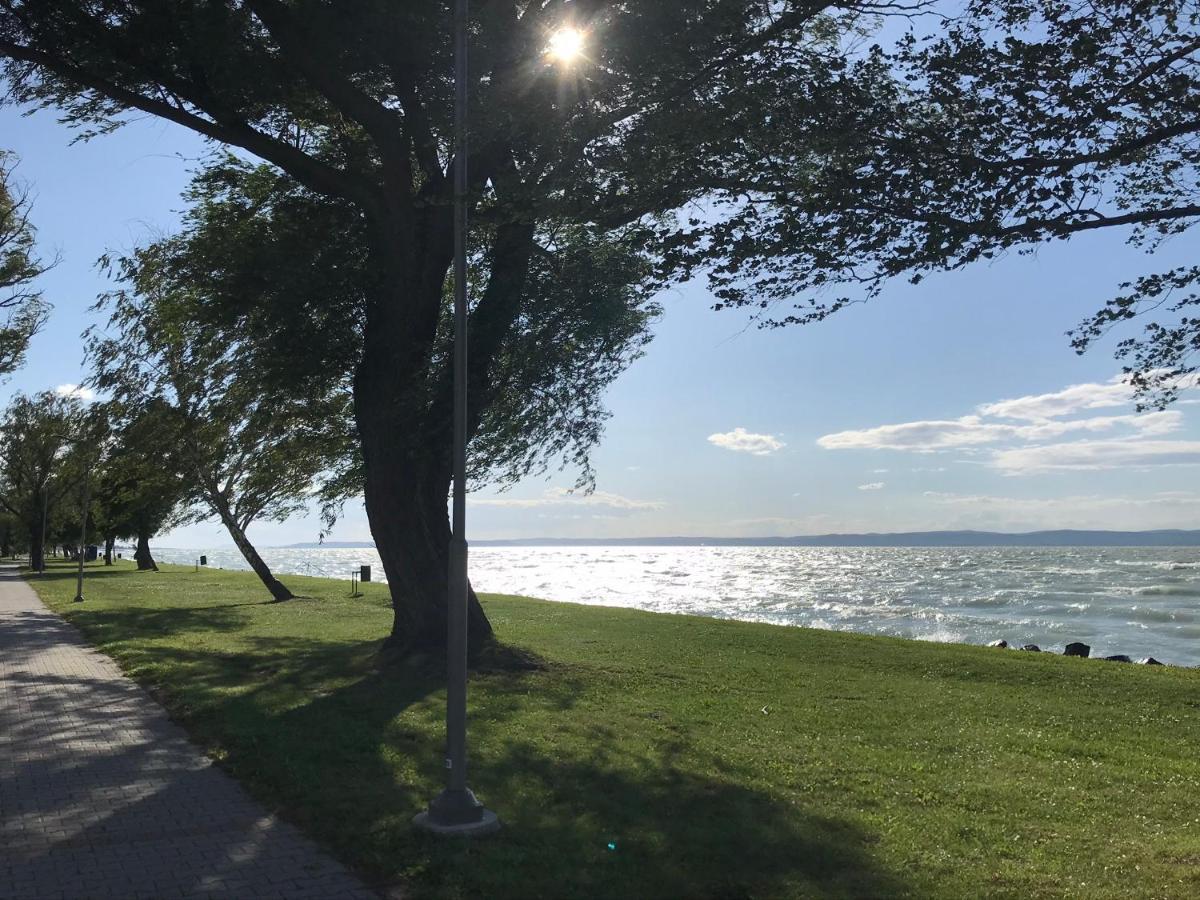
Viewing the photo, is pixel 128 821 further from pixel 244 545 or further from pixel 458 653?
pixel 244 545

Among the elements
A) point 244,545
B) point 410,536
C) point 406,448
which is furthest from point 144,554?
point 406,448

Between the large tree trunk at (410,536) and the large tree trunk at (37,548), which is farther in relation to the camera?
the large tree trunk at (37,548)

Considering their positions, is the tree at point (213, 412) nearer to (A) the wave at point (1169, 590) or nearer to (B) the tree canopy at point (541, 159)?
(B) the tree canopy at point (541, 159)

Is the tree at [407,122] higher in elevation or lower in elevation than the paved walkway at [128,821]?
higher

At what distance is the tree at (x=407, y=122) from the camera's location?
1044 cm

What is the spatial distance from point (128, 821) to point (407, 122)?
35.9 feet

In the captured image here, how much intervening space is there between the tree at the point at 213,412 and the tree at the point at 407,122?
3534mm

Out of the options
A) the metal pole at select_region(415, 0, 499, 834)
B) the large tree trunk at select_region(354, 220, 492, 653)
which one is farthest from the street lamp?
the large tree trunk at select_region(354, 220, 492, 653)

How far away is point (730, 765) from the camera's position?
29.1 ft

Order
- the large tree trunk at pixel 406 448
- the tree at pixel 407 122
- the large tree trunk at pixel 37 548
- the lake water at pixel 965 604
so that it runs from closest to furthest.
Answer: the tree at pixel 407 122 < the large tree trunk at pixel 406 448 < the lake water at pixel 965 604 < the large tree trunk at pixel 37 548

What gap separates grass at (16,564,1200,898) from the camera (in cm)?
605

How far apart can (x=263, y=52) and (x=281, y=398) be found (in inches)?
242

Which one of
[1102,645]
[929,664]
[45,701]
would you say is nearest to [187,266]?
[45,701]

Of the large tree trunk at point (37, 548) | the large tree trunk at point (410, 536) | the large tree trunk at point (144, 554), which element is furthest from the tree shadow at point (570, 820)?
the large tree trunk at point (144, 554)
